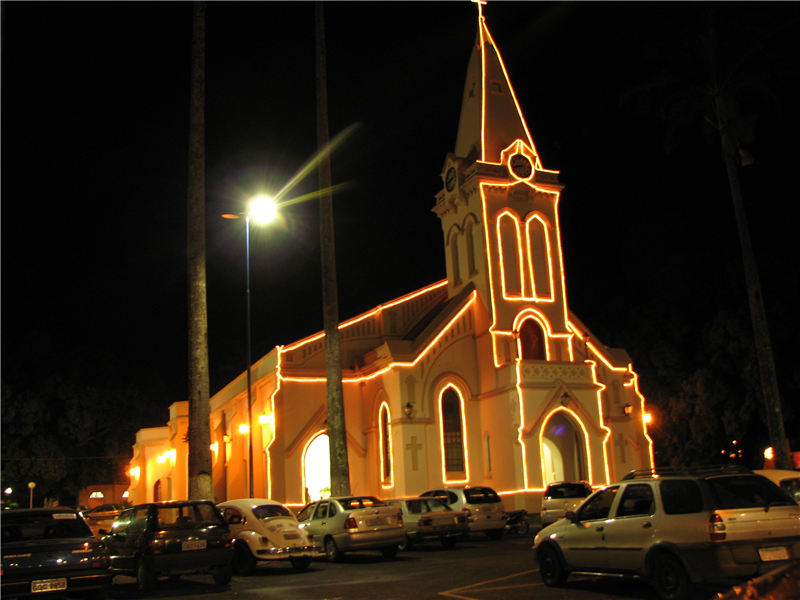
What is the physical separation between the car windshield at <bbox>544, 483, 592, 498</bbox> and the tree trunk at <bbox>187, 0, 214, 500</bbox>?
10101 millimetres

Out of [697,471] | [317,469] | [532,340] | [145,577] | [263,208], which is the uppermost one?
[263,208]

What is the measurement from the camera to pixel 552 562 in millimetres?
11961

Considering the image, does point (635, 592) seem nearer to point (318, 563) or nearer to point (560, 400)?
point (318, 563)

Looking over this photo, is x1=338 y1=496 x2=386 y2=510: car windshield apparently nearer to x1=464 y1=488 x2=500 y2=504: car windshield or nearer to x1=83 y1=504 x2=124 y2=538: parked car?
x1=464 y1=488 x2=500 y2=504: car windshield

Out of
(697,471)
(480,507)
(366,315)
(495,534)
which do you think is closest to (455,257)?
(366,315)

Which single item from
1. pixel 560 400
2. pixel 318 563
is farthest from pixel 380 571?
pixel 560 400

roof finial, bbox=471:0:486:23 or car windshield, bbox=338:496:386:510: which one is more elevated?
→ roof finial, bbox=471:0:486:23

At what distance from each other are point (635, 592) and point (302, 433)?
21639 mm

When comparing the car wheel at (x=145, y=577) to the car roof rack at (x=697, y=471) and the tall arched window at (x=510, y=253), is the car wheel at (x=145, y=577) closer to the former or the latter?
the car roof rack at (x=697, y=471)

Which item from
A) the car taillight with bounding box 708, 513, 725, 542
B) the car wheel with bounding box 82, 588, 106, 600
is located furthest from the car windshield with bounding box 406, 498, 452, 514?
the car taillight with bounding box 708, 513, 725, 542

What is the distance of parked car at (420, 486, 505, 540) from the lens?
70.9 ft

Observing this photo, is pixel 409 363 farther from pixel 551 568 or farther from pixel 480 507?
pixel 551 568

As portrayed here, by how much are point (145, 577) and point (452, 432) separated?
1907 cm

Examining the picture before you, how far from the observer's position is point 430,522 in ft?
63.9
